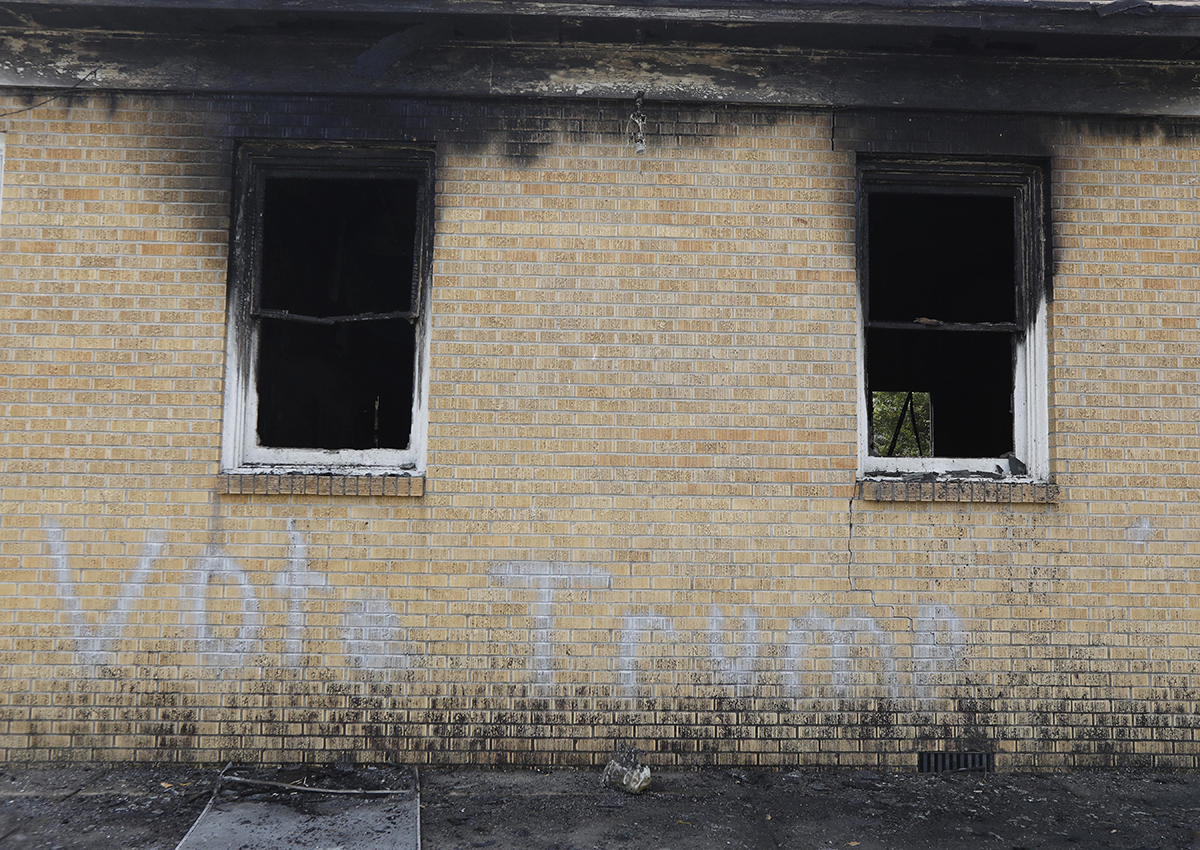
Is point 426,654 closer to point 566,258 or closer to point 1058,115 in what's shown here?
point 566,258

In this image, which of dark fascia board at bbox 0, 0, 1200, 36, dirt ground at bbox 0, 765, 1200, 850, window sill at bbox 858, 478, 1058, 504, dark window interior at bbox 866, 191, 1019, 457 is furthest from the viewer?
dark window interior at bbox 866, 191, 1019, 457

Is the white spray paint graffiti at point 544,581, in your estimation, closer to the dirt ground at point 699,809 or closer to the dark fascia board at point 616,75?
the dirt ground at point 699,809

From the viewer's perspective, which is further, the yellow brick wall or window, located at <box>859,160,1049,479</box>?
window, located at <box>859,160,1049,479</box>

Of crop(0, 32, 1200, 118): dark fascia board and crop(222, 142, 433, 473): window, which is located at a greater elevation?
crop(0, 32, 1200, 118): dark fascia board

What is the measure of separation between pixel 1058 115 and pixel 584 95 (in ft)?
8.40

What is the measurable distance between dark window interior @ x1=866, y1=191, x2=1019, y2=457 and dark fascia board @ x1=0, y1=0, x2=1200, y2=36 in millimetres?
940

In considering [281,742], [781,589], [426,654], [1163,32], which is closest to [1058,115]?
[1163,32]

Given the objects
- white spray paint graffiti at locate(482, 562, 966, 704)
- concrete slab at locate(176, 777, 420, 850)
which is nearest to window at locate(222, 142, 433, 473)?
white spray paint graffiti at locate(482, 562, 966, 704)

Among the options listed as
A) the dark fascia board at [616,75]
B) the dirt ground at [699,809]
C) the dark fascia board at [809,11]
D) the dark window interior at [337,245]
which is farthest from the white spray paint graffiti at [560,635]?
the dark fascia board at [809,11]

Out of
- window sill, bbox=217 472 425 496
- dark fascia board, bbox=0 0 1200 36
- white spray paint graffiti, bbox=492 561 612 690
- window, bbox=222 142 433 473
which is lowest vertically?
white spray paint graffiti, bbox=492 561 612 690

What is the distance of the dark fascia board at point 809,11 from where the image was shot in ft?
12.9

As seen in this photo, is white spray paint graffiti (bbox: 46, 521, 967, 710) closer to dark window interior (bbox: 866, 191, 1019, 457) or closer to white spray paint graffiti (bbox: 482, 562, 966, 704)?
white spray paint graffiti (bbox: 482, 562, 966, 704)

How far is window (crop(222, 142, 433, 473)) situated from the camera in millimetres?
4277

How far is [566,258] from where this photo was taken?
427cm
